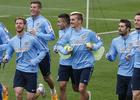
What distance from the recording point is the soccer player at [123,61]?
36.6ft

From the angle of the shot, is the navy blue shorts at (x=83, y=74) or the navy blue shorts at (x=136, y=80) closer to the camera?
the navy blue shorts at (x=136, y=80)

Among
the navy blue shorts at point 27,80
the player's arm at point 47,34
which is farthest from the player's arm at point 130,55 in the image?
the player's arm at point 47,34

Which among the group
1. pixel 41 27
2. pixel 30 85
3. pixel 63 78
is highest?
pixel 41 27

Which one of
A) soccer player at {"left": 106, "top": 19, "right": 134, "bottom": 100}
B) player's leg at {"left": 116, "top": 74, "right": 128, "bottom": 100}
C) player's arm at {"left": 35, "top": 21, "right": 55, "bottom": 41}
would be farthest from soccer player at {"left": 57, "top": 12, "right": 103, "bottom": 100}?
player's arm at {"left": 35, "top": 21, "right": 55, "bottom": 41}

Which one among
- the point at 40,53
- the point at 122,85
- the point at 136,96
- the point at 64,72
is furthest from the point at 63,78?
the point at 136,96

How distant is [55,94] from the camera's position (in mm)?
12859

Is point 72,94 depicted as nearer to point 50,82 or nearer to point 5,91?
point 50,82

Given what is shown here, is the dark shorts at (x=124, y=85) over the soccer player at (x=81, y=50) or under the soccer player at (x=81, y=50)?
under

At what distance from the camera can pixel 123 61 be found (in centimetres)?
1120

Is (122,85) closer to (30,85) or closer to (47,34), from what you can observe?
(30,85)

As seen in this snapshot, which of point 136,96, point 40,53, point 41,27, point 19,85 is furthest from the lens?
point 41,27

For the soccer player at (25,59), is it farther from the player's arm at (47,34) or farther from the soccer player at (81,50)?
the player's arm at (47,34)

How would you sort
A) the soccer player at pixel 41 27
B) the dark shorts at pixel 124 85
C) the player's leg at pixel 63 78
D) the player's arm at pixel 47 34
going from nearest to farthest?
the dark shorts at pixel 124 85 < the player's leg at pixel 63 78 < the player's arm at pixel 47 34 < the soccer player at pixel 41 27

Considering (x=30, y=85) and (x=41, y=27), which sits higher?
(x=41, y=27)
